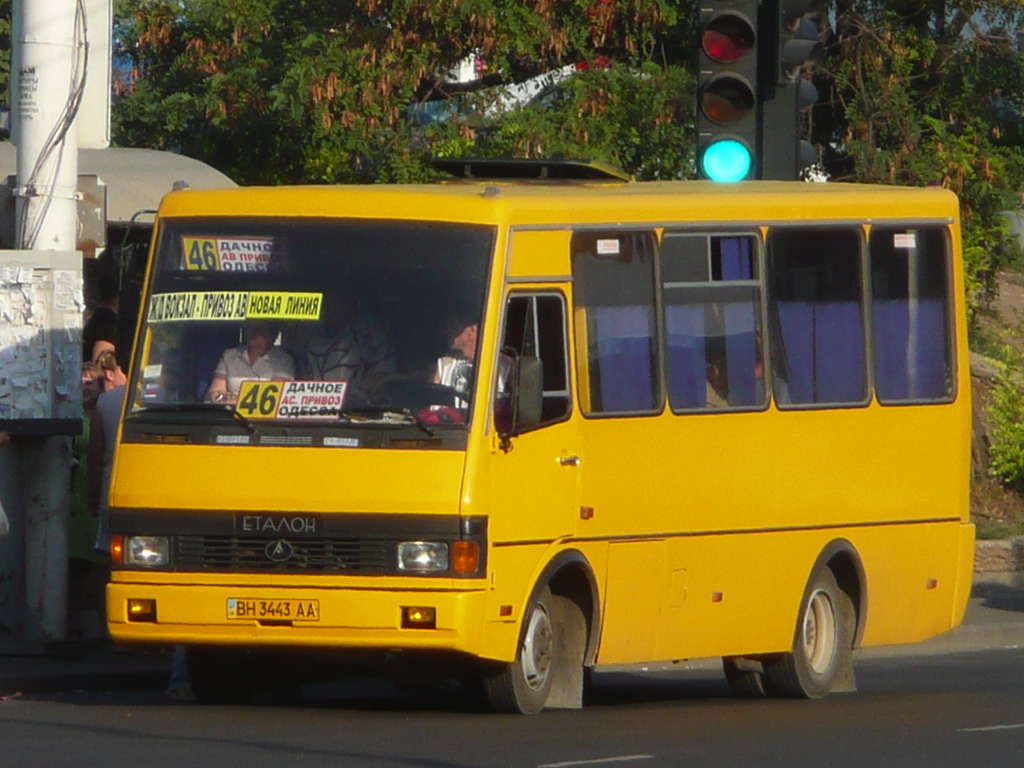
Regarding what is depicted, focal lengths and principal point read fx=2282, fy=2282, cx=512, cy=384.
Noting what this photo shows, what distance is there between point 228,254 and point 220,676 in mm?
2128

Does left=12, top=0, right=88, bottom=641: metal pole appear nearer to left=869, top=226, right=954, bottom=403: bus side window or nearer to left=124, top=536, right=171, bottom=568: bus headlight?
left=124, top=536, right=171, bottom=568: bus headlight

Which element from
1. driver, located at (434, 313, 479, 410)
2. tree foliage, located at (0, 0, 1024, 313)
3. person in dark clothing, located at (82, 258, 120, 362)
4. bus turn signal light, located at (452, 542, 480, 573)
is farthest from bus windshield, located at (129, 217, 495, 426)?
tree foliage, located at (0, 0, 1024, 313)

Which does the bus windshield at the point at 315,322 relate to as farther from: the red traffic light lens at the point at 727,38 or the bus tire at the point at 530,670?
the red traffic light lens at the point at 727,38

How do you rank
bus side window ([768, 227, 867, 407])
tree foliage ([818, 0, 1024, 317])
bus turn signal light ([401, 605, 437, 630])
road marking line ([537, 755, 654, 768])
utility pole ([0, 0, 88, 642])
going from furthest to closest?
tree foliage ([818, 0, 1024, 317])
utility pole ([0, 0, 88, 642])
bus side window ([768, 227, 867, 407])
bus turn signal light ([401, 605, 437, 630])
road marking line ([537, 755, 654, 768])

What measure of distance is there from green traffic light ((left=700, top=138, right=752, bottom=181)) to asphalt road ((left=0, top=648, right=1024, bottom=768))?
3.12 metres

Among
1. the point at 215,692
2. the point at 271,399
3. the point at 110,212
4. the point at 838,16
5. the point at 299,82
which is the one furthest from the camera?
the point at 838,16

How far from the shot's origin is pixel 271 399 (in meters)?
10.5

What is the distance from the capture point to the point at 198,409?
10586 millimetres

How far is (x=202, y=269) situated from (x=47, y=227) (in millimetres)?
1922

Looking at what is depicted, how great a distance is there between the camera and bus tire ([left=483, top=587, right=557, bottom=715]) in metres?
10.6

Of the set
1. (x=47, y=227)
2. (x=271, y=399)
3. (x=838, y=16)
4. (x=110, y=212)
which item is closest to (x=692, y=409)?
(x=271, y=399)

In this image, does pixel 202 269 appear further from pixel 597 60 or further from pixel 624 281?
pixel 597 60

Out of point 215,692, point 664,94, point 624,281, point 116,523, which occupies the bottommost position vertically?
point 215,692

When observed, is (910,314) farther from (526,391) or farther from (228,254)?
(228,254)
